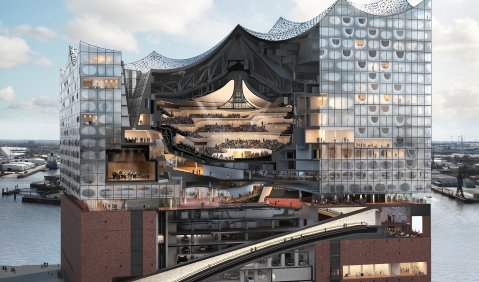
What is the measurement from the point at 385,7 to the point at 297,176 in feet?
53.6

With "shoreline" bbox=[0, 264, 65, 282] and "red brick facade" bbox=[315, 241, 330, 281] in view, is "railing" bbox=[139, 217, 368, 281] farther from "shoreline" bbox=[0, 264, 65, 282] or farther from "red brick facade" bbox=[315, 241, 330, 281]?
"shoreline" bbox=[0, 264, 65, 282]

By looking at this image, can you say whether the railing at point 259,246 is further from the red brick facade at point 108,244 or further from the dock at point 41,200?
the dock at point 41,200

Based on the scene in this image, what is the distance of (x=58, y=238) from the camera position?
225 feet

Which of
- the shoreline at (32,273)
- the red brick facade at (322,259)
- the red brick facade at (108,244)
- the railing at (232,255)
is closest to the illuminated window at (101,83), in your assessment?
the red brick facade at (108,244)

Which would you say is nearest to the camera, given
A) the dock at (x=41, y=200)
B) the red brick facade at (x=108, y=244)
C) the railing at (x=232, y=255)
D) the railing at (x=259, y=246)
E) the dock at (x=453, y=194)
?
the red brick facade at (x=108, y=244)

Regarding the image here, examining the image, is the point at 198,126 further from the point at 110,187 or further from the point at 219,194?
the point at 110,187

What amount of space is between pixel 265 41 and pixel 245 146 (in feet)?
39.4

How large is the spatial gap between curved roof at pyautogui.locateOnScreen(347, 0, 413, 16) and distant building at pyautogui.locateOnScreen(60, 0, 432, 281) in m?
0.18

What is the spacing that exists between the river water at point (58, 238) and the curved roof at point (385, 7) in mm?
23236

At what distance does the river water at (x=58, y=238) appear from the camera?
55531mm

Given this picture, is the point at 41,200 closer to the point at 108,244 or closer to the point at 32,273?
the point at 32,273

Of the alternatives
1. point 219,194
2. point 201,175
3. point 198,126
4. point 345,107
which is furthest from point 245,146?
point 345,107

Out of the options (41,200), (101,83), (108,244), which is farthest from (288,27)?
(41,200)

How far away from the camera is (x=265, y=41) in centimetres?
5547
